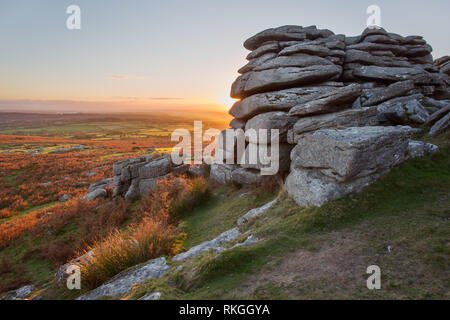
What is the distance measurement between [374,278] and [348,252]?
105 cm

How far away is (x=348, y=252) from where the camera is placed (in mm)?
5617

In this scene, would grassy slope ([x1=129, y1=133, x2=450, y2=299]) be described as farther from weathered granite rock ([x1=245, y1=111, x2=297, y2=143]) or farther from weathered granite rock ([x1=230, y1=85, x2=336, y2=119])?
weathered granite rock ([x1=230, y1=85, x2=336, y2=119])

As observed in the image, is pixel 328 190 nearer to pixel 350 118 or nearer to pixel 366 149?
pixel 366 149

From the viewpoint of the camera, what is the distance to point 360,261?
5262 mm

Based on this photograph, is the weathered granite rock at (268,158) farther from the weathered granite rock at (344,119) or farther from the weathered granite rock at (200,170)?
the weathered granite rock at (200,170)

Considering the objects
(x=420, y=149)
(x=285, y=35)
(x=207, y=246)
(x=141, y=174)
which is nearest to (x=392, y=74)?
(x=285, y=35)

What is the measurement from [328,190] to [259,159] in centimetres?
740

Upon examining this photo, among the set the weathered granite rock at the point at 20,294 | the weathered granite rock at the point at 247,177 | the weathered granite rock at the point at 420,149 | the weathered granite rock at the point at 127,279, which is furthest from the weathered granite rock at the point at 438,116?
the weathered granite rock at the point at 20,294

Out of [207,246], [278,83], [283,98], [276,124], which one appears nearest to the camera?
[207,246]

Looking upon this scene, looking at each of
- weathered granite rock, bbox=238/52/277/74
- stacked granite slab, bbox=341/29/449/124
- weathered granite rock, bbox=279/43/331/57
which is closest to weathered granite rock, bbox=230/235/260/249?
stacked granite slab, bbox=341/29/449/124

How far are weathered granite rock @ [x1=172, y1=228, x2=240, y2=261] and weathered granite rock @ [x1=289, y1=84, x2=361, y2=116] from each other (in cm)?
692

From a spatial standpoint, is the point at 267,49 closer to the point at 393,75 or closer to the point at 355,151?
the point at 393,75

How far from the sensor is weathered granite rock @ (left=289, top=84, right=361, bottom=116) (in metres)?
11.2

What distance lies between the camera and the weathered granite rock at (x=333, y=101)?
11.2 metres
